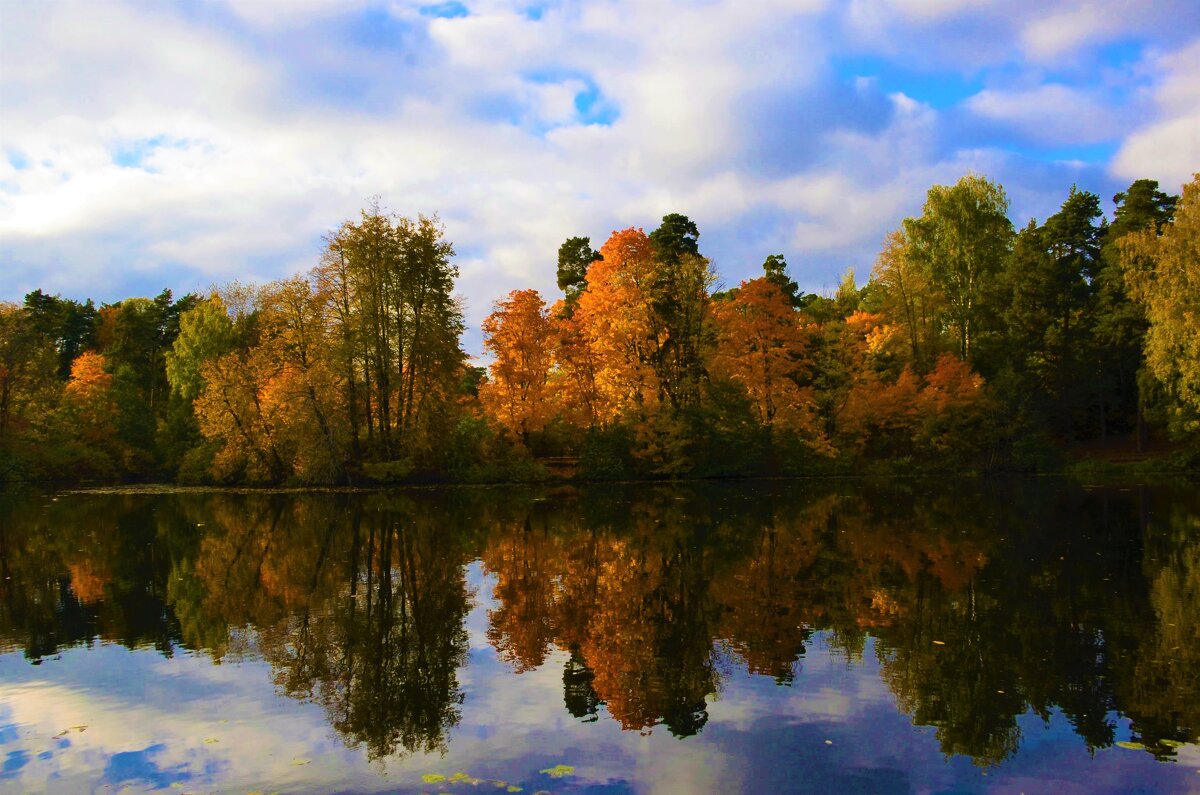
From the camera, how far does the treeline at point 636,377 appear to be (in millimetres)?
43938

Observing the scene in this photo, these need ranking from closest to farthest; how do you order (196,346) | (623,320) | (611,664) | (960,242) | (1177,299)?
(611,664) < (1177,299) < (623,320) < (196,346) < (960,242)

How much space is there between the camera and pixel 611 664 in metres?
10.5

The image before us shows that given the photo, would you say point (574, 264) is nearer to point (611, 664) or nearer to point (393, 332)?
point (393, 332)

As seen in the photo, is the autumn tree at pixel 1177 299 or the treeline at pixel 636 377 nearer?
the autumn tree at pixel 1177 299

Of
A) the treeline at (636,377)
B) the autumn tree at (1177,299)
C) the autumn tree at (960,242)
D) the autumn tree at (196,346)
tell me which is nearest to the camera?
the autumn tree at (1177,299)

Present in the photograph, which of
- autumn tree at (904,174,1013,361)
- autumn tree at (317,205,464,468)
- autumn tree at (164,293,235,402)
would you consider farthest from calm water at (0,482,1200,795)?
autumn tree at (904,174,1013,361)

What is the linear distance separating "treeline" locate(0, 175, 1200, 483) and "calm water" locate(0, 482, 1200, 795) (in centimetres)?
2311

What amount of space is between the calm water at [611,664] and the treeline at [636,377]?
75.8 feet

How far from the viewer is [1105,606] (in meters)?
13.3

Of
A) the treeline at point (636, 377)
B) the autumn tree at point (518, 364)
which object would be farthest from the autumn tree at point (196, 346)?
the autumn tree at point (518, 364)

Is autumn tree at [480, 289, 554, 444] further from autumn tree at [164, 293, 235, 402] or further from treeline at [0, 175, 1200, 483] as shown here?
autumn tree at [164, 293, 235, 402]

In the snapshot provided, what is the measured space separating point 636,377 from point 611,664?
35.1m

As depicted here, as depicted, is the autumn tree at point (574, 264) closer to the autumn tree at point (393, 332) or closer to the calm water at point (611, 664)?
the autumn tree at point (393, 332)

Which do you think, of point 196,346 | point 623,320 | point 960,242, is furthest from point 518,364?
point 960,242
